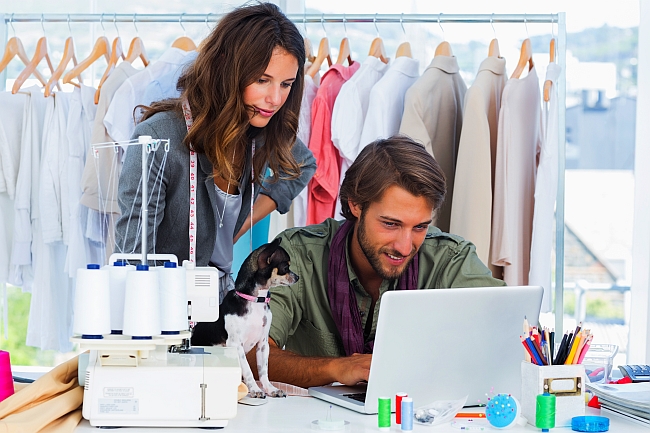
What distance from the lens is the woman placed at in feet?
6.86

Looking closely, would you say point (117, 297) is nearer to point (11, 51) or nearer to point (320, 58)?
point (320, 58)

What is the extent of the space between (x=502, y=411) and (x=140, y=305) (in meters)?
0.67

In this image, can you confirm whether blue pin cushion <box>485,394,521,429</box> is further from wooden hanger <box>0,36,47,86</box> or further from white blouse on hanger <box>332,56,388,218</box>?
wooden hanger <box>0,36,47,86</box>

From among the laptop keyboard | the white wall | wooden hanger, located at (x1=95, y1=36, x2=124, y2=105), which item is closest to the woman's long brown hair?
the laptop keyboard

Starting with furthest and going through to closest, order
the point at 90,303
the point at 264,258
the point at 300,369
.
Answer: the point at 300,369 → the point at 264,258 → the point at 90,303

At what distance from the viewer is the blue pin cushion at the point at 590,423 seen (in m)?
1.44

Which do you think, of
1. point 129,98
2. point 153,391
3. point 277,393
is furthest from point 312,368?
point 129,98

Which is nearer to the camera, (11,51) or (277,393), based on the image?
(277,393)

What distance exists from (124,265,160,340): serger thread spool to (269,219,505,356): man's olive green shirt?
792 mm

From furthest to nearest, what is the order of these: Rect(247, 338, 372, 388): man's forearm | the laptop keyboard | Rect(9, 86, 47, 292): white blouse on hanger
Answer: Rect(9, 86, 47, 292): white blouse on hanger
Rect(247, 338, 372, 388): man's forearm
the laptop keyboard

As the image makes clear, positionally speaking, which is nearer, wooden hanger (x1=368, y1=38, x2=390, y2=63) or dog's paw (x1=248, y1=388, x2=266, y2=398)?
dog's paw (x1=248, y1=388, x2=266, y2=398)

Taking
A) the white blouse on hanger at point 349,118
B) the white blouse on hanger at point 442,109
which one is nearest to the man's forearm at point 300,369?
the white blouse on hanger at point 349,118

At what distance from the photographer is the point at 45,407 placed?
1.39 meters

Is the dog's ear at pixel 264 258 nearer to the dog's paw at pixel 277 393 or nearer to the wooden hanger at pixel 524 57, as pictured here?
the dog's paw at pixel 277 393
